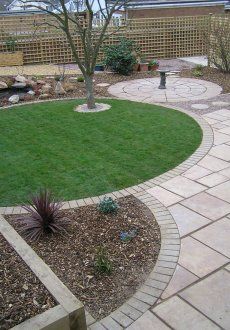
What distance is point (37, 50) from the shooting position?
15117 millimetres

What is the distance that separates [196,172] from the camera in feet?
17.9

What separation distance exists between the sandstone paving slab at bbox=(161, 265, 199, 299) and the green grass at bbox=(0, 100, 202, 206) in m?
1.86

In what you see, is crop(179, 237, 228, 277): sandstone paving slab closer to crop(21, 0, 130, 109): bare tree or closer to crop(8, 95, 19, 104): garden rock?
crop(21, 0, 130, 109): bare tree

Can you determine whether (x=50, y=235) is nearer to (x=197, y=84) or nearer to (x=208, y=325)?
(x=208, y=325)

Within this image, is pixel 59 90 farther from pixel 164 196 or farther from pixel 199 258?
pixel 199 258

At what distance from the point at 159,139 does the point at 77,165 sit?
5.68 ft

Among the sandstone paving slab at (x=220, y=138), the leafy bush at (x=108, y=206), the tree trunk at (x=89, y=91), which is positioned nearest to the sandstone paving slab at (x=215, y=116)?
the sandstone paving slab at (x=220, y=138)

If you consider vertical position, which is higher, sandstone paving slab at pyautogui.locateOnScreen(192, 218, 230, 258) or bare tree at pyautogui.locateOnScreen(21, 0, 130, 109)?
bare tree at pyautogui.locateOnScreen(21, 0, 130, 109)

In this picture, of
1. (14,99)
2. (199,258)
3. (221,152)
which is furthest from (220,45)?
(199,258)

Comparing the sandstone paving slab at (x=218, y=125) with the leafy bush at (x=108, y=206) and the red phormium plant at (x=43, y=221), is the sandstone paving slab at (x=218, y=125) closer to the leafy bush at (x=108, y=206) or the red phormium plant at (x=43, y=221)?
the leafy bush at (x=108, y=206)

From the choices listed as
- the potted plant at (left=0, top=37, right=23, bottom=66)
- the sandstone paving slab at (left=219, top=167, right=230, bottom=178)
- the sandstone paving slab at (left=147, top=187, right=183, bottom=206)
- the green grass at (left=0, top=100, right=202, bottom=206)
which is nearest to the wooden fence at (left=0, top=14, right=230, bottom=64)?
the potted plant at (left=0, top=37, right=23, bottom=66)

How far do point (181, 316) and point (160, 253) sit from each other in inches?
33.3

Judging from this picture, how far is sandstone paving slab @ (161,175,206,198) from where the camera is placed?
4.89 metres

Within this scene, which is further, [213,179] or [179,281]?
[213,179]
